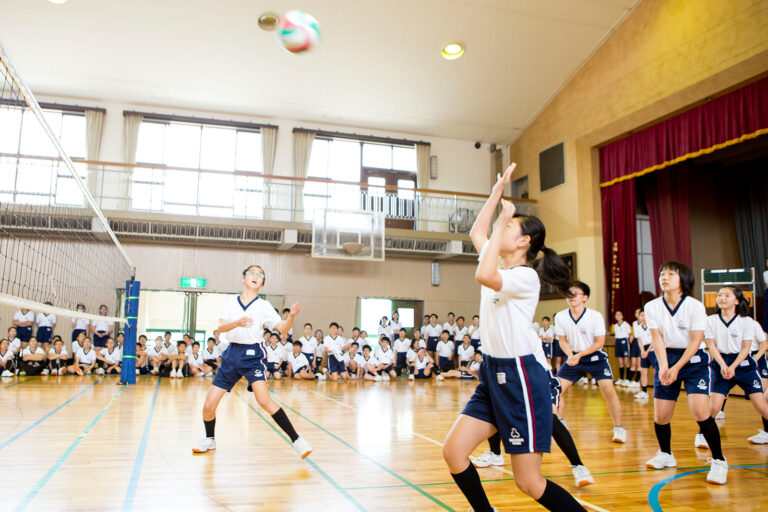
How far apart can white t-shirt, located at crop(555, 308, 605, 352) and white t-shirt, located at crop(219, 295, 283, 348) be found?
8.53ft

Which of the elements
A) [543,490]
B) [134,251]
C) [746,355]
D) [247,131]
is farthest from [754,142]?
[134,251]

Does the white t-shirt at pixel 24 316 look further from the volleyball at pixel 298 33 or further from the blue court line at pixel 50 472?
the volleyball at pixel 298 33

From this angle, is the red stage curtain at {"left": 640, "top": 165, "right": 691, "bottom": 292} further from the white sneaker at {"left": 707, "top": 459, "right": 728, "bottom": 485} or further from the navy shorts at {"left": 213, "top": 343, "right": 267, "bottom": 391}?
the navy shorts at {"left": 213, "top": 343, "right": 267, "bottom": 391}

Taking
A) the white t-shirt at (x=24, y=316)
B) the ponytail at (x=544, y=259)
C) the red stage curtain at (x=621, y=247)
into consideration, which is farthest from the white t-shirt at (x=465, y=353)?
the ponytail at (x=544, y=259)

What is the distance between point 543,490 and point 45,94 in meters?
15.7

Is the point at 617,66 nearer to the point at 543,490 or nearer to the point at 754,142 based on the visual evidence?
the point at 754,142

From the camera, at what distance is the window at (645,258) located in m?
14.7

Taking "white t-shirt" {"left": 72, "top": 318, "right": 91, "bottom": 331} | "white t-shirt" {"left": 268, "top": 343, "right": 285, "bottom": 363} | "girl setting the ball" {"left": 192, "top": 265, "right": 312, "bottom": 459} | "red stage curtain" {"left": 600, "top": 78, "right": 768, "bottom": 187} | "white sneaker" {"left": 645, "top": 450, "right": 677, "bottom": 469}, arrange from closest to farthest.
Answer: "white sneaker" {"left": 645, "top": 450, "right": 677, "bottom": 469}
"girl setting the ball" {"left": 192, "top": 265, "right": 312, "bottom": 459}
"red stage curtain" {"left": 600, "top": 78, "right": 768, "bottom": 187}
"white t-shirt" {"left": 268, "top": 343, "right": 285, "bottom": 363}
"white t-shirt" {"left": 72, "top": 318, "right": 91, "bottom": 331}

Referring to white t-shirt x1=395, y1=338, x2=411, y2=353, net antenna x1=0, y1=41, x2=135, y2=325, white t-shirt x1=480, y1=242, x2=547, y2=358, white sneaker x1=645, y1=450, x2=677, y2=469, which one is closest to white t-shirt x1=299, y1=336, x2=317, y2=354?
white t-shirt x1=395, y1=338, x2=411, y2=353

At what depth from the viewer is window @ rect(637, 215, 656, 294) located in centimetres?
1474

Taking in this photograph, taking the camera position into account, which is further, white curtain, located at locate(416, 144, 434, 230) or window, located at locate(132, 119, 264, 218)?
white curtain, located at locate(416, 144, 434, 230)

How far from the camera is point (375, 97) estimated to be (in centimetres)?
1460

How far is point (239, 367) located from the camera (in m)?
4.29

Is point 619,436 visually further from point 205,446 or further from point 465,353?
point 465,353
